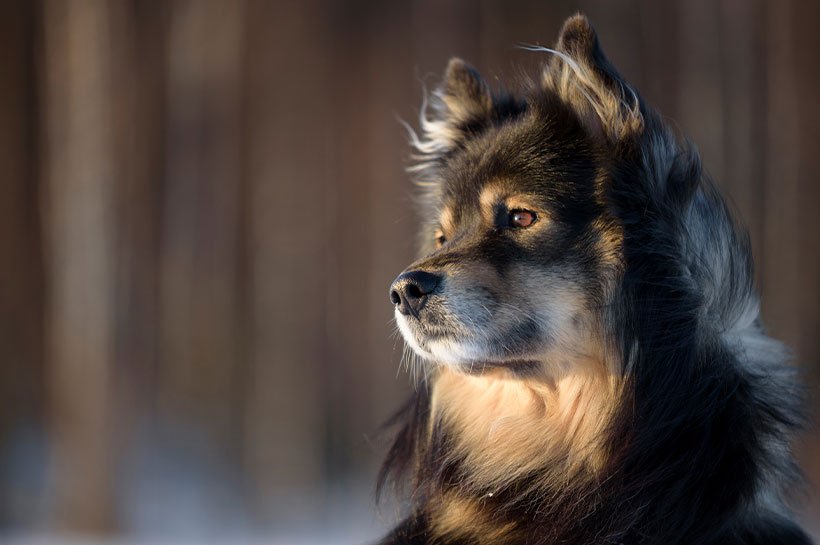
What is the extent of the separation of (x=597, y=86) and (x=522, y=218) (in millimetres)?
439

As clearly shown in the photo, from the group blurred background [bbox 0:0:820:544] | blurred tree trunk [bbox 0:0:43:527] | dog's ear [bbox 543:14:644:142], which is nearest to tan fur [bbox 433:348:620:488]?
dog's ear [bbox 543:14:644:142]

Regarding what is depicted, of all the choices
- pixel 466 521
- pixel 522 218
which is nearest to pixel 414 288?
pixel 522 218

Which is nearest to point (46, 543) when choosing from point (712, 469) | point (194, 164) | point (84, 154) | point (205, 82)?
point (84, 154)

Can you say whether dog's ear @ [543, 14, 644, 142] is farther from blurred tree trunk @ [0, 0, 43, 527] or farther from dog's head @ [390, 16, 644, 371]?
blurred tree trunk @ [0, 0, 43, 527]

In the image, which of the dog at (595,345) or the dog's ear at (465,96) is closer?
the dog at (595,345)

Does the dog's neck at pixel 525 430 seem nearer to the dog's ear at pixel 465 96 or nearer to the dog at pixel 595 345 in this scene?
the dog at pixel 595 345

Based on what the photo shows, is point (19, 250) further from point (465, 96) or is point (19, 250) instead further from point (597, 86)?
point (597, 86)

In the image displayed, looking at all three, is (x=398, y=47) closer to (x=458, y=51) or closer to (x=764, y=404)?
(x=458, y=51)

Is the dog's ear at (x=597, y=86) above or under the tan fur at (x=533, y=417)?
above

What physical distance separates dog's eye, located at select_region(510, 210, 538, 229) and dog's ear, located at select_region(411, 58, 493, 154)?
0.66m

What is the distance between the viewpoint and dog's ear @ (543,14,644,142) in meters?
2.95

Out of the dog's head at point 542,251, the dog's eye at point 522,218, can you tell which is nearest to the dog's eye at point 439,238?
the dog's head at point 542,251

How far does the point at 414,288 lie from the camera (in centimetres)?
305

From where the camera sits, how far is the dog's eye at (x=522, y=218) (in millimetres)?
3090
